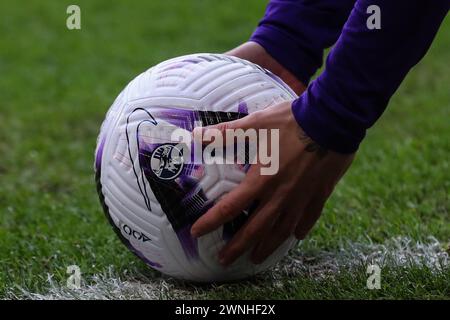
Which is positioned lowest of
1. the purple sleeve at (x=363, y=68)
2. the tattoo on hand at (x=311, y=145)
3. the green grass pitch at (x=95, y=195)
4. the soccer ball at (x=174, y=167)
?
the green grass pitch at (x=95, y=195)

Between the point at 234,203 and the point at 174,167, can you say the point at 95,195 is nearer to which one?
the point at 174,167

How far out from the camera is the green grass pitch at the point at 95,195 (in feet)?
9.18

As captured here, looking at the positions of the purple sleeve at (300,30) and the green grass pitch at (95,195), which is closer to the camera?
the green grass pitch at (95,195)

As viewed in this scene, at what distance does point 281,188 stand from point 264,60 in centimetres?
96

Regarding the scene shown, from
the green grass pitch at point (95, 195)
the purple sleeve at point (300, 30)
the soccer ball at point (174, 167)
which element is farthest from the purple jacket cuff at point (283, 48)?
the green grass pitch at point (95, 195)

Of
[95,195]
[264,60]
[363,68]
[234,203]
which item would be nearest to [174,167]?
[234,203]

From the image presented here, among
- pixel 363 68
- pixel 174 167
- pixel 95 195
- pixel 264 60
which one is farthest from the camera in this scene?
pixel 95 195

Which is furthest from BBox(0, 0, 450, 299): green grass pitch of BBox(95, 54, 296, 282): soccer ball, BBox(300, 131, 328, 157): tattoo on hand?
BBox(300, 131, 328, 157): tattoo on hand

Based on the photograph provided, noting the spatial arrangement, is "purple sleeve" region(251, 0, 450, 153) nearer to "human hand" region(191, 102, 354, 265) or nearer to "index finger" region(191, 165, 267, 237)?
"human hand" region(191, 102, 354, 265)

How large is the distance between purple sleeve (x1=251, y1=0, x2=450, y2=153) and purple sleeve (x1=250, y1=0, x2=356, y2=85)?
0.90 meters

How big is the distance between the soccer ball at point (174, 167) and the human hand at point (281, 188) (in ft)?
0.28

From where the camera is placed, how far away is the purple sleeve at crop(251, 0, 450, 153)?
2.18 m

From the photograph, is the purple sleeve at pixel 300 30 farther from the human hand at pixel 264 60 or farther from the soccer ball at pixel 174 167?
the soccer ball at pixel 174 167

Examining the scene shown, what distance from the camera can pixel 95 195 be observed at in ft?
13.3
